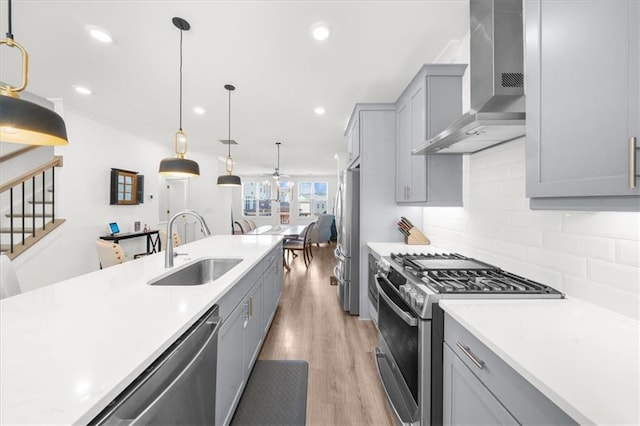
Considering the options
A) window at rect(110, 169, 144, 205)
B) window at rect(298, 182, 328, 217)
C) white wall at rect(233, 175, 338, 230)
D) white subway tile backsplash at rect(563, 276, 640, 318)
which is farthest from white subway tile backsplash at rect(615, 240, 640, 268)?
window at rect(298, 182, 328, 217)

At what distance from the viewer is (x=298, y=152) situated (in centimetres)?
642

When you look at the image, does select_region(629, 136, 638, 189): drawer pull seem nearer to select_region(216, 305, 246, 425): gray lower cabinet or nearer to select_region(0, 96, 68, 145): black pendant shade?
Answer: select_region(216, 305, 246, 425): gray lower cabinet

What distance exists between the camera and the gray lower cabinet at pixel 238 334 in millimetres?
1342

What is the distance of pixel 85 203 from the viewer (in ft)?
13.2

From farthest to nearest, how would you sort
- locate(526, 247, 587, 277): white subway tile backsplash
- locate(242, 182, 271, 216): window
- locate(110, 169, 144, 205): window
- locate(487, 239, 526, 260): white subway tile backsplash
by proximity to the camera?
locate(242, 182, 271, 216): window < locate(110, 169, 144, 205): window < locate(487, 239, 526, 260): white subway tile backsplash < locate(526, 247, 587, 277): white subway tile backsplash

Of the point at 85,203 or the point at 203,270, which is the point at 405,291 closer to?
the point at 203,270

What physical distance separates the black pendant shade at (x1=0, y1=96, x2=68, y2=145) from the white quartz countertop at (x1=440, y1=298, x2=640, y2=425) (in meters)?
1.80

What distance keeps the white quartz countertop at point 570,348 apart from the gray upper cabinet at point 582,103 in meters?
0.44

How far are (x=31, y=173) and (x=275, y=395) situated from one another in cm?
369

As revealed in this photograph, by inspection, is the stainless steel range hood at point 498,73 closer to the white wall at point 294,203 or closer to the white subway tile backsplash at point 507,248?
the white subway tile backsplash at point 507,248

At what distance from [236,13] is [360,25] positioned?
2.94ft

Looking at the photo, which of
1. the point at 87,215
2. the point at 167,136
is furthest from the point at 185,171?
the point at 167,136

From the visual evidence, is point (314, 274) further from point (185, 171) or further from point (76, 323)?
point (76, 323)

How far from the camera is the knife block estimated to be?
276cm
